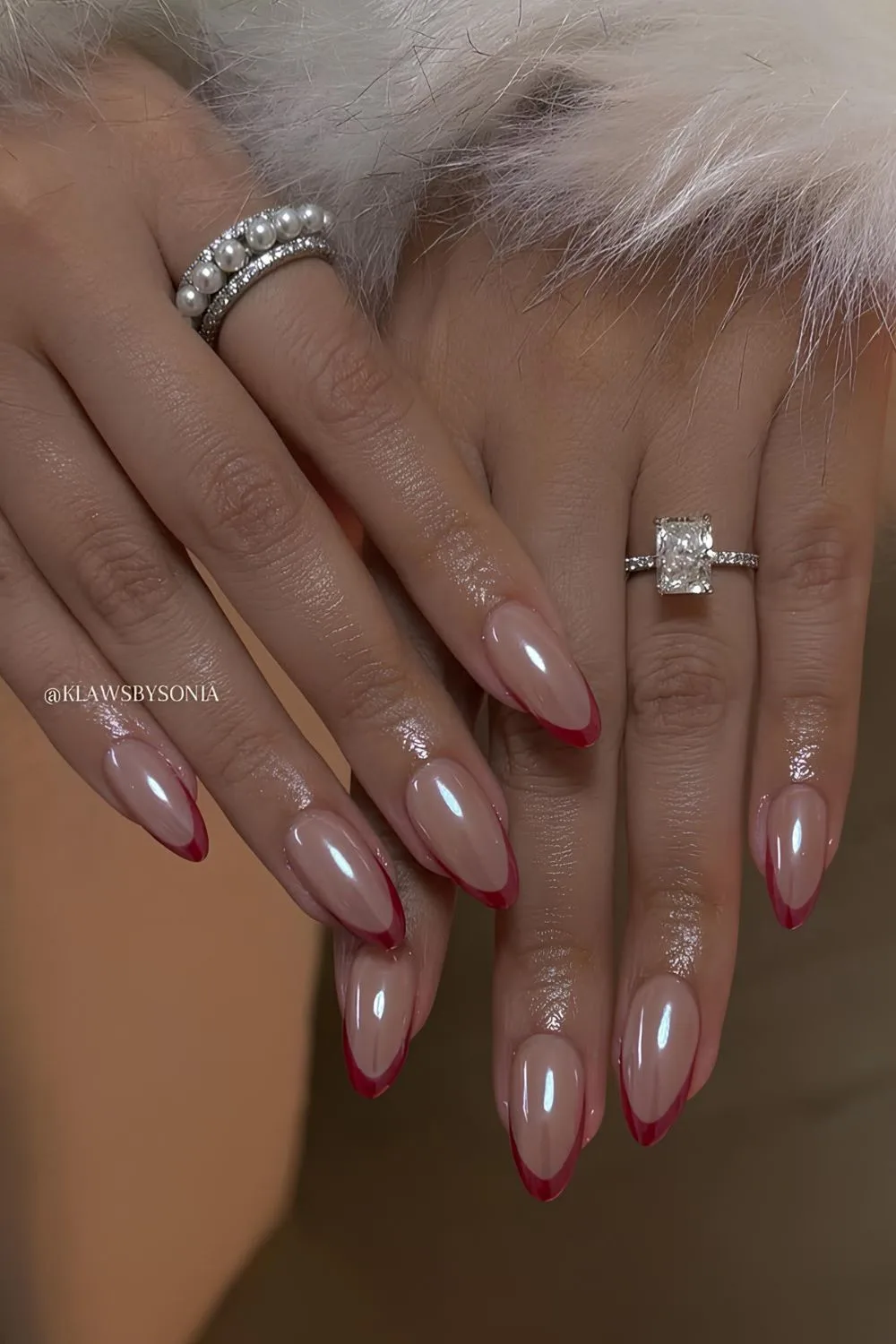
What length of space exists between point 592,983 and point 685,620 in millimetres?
211

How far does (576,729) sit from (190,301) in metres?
0.31

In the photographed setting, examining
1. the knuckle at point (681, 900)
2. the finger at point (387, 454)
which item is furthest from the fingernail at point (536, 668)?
the knuckle at point (681, 900)

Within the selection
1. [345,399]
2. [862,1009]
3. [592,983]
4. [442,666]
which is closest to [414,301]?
[345,399]

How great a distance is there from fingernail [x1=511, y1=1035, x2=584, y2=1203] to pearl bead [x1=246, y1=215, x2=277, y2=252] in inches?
17.9

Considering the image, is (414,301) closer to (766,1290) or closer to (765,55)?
(765,55)

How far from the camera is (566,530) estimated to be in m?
0.61

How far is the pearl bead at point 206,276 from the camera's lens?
1.90ft

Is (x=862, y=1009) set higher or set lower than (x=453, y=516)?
lower

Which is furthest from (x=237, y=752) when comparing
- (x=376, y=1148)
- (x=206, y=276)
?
(x=376, y=1148)

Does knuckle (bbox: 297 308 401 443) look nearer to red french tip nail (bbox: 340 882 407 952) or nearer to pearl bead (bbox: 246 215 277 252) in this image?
pearl bead (bbox: 246 215 277 252)

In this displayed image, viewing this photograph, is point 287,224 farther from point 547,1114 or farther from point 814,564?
point 547,1114

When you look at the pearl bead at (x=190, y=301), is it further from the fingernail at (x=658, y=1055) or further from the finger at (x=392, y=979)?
the fingernail at (x=658, y=1055)

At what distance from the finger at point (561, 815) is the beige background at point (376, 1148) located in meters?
0.20

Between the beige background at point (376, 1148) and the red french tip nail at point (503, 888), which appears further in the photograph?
the beige background at point (376, 1148)
